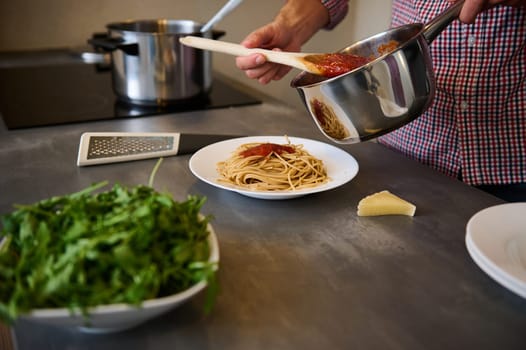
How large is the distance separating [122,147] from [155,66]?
0.41 metres

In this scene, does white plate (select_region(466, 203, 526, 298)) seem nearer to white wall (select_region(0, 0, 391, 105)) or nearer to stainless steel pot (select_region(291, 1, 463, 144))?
stainless steel pot (select_region(291, 1, 463, 144))

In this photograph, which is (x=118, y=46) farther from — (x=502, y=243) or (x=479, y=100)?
(x=502, y=243)

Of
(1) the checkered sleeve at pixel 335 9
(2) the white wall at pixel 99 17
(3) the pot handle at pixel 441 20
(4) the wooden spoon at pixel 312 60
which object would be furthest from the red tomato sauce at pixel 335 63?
(2) the white wall at pixel 99 17

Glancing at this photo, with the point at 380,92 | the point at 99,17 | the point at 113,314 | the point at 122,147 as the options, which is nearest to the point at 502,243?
the point at 380,92

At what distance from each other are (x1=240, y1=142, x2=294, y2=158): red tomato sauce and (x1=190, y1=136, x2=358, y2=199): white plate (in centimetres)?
6

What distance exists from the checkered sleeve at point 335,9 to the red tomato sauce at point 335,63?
54 cm

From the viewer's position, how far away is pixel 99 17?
222cm

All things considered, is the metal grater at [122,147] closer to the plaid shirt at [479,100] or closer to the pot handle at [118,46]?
the pot handle at [118,46]

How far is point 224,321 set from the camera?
695 mm

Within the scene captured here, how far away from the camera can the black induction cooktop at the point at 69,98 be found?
148 centimetres

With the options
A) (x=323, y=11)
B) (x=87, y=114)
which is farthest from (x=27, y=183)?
(x=323, y=11)

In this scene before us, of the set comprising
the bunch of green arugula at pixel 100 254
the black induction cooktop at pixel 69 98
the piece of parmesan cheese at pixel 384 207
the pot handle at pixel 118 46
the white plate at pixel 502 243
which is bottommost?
the black induction cooktop at pixel 69 98

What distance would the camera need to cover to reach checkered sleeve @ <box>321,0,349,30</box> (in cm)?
159

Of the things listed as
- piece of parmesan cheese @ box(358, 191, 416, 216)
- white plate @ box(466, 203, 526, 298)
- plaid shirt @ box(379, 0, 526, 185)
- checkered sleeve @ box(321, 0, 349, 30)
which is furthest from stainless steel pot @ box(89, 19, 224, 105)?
white plate @ box(466, 203, 526, 298)
